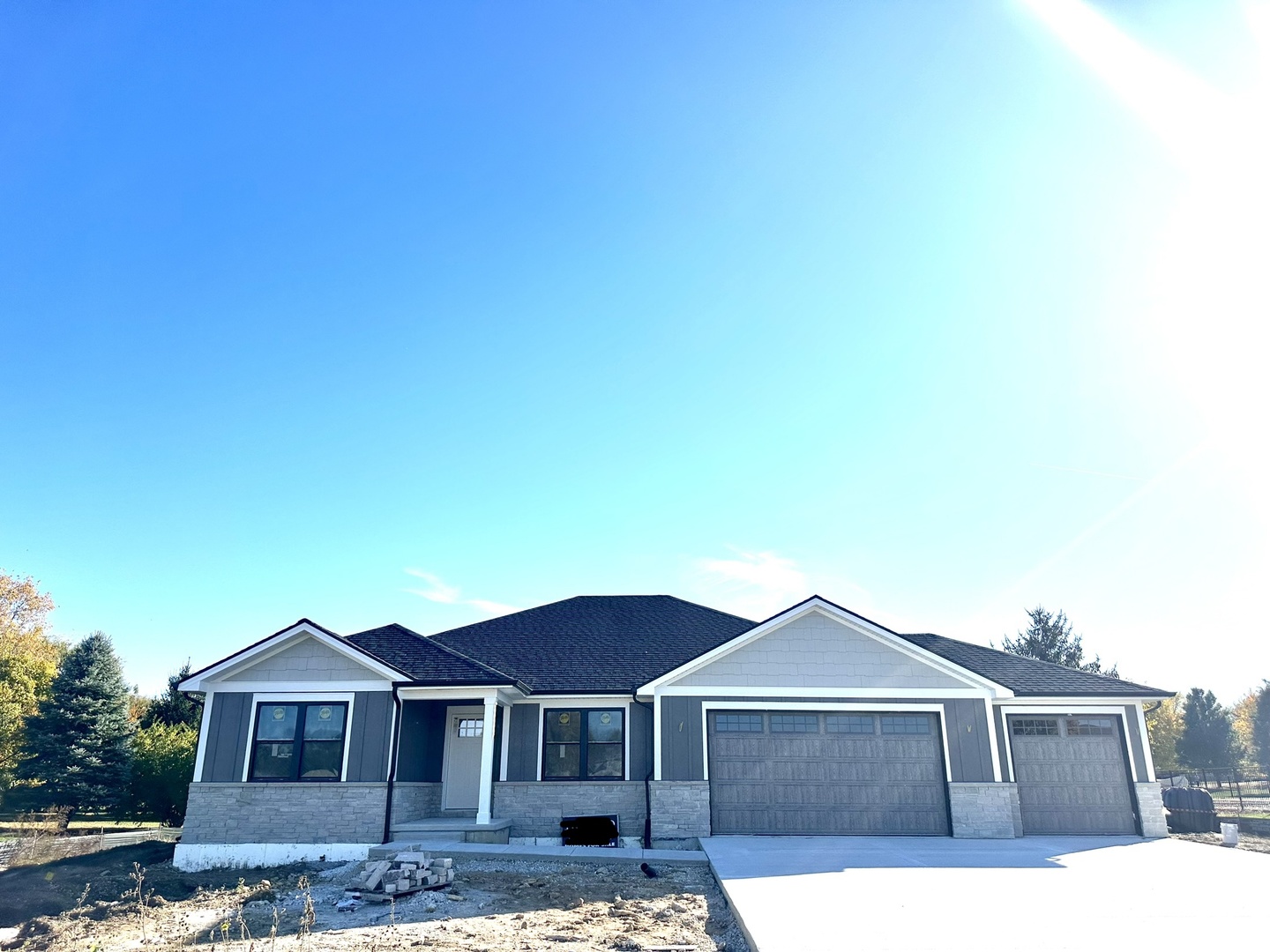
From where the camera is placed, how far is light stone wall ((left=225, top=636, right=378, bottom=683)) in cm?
1575


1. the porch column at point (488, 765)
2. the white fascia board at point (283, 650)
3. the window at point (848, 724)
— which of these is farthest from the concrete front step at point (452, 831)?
the window at point (848, 724)

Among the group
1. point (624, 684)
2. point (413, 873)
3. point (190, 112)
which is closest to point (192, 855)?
point (413, 873)

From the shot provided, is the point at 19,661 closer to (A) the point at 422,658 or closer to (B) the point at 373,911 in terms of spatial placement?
(A) the point at 422,658

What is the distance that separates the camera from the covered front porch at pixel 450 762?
14938 millimetres

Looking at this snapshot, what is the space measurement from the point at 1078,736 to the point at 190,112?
2030 cm

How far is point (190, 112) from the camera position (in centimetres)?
1234

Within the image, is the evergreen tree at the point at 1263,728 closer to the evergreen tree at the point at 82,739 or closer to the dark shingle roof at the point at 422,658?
the dark shingle roof at the point at 422,658

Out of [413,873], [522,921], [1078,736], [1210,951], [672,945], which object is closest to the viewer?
[1210,951]

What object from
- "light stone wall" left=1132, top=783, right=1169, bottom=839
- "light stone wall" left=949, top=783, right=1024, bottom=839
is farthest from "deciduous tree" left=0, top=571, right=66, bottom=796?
"light stone wall" left=1132, top=783, right=1169, bottom=839

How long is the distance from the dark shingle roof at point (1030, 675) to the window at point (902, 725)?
4.86 feet

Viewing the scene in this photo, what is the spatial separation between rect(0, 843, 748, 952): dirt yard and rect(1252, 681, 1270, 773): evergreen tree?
56.7m

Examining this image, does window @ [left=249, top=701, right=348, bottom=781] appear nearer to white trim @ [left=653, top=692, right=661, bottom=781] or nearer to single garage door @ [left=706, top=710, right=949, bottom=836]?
white trim @ [left=653, top=692, right=661, bottom=781]

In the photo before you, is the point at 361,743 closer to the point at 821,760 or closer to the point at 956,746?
the point at 821,760

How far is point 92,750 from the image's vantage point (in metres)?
24.3
